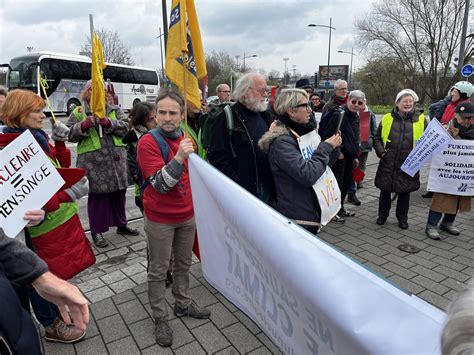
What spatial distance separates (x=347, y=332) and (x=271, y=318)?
58cm

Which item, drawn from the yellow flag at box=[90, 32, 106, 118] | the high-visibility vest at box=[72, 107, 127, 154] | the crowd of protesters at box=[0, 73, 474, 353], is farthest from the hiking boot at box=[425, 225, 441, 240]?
the yellow flag at box=[90, 32, 106, 118]

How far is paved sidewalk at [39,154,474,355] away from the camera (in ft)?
8.12

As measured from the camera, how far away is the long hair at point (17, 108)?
88.3 inches

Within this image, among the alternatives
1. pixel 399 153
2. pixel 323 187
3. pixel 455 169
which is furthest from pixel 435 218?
pixel 323 187

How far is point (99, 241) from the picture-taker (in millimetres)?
4098

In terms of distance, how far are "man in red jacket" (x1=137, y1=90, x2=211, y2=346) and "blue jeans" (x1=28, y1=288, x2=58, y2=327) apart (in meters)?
0.75

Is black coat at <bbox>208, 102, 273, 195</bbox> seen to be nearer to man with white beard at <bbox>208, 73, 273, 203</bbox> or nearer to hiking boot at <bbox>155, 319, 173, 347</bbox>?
man with white beard at <bbox>208, 73, 273, 203</bbox>

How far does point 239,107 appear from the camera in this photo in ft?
10.00

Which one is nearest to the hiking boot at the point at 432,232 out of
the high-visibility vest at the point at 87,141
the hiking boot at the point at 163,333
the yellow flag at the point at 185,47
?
the hiking boot at the point at 163,333

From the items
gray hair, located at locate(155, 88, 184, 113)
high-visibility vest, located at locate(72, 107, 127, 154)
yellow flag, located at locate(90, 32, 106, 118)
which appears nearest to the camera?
gray hair, located at locate(155, 88, 184, 113)

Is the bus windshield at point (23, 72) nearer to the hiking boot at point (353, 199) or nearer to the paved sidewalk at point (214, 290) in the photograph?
the paved sidewalk at point (214, 290)

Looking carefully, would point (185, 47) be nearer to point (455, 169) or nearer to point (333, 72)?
point (455, 169)

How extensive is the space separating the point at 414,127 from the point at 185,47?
3393 mm

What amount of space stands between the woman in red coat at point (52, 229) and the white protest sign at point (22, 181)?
0.60ft
